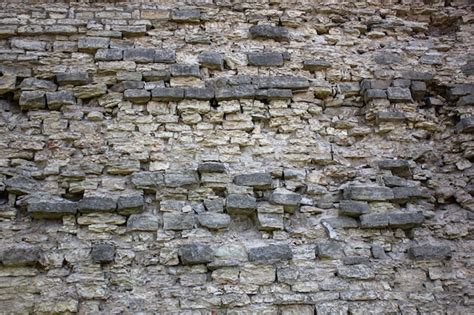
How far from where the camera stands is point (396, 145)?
12.5 feet

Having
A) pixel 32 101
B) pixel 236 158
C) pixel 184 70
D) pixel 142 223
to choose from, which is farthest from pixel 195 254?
pixel 32 101

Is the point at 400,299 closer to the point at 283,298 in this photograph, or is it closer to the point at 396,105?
the point at 283,298

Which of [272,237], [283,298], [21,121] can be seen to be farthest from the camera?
[21,121]

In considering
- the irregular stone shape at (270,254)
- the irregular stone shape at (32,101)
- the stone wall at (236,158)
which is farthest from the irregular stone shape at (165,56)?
the irregular stone shape at (270,254)

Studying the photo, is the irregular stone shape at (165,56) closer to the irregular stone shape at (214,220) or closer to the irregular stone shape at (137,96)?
the irregular stone shape at (137,96)

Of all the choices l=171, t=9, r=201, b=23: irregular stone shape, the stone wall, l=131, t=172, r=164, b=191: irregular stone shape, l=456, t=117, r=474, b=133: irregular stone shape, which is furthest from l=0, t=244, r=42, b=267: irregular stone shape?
l=456, t=117, r=474, b=133: irregular stone shape

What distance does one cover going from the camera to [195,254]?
3209mm

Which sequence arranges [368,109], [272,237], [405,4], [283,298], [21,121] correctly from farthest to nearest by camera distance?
[405,4]
[368,109]
[21,121]
[272,237]
[283,298]

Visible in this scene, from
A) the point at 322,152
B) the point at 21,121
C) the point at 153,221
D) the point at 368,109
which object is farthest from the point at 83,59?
the point at 368,109

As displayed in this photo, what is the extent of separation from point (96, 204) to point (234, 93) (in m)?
1.37

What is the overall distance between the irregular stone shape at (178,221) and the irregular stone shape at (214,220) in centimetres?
7

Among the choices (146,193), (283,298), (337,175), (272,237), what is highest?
(337,175)

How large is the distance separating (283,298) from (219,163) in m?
1.08

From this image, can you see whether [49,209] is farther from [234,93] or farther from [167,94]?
[234,93]
